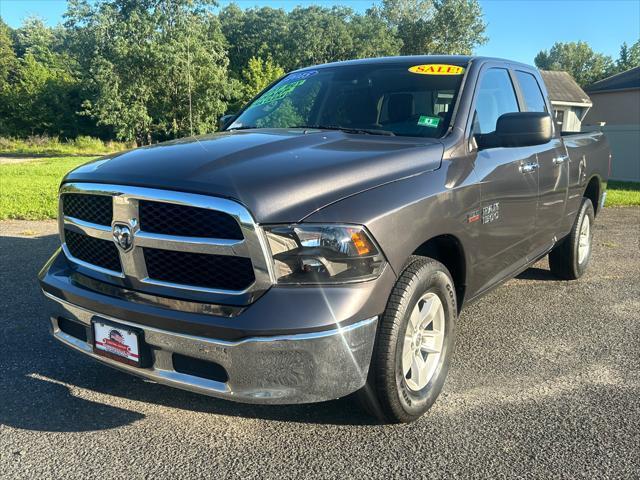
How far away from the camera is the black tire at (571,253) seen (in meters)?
5.10

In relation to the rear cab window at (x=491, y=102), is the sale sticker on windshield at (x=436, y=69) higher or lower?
higher

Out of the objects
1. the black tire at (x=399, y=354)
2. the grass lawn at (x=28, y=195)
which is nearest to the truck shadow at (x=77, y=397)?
the black tire at (x=399, y=354)

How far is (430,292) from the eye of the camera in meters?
2.72

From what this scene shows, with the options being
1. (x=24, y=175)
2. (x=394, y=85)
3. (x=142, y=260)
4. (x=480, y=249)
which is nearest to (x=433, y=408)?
(x=480, y=249)

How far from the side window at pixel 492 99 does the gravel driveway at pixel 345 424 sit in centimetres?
153

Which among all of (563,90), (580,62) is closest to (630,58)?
(580,62)

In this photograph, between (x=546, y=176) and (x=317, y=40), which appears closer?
(x=546, y=176)

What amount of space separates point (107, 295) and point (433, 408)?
1.79 meters

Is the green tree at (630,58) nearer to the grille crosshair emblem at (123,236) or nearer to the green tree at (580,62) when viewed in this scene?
the green tree at (580,62)

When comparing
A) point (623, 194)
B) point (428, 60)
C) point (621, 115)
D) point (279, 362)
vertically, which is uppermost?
point (428, 60)

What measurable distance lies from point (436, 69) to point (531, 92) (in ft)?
4.26

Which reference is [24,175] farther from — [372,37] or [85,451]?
[372,37]

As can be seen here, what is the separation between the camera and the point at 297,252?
7.18 ft

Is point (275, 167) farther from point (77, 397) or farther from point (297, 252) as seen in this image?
point (77, 397)
